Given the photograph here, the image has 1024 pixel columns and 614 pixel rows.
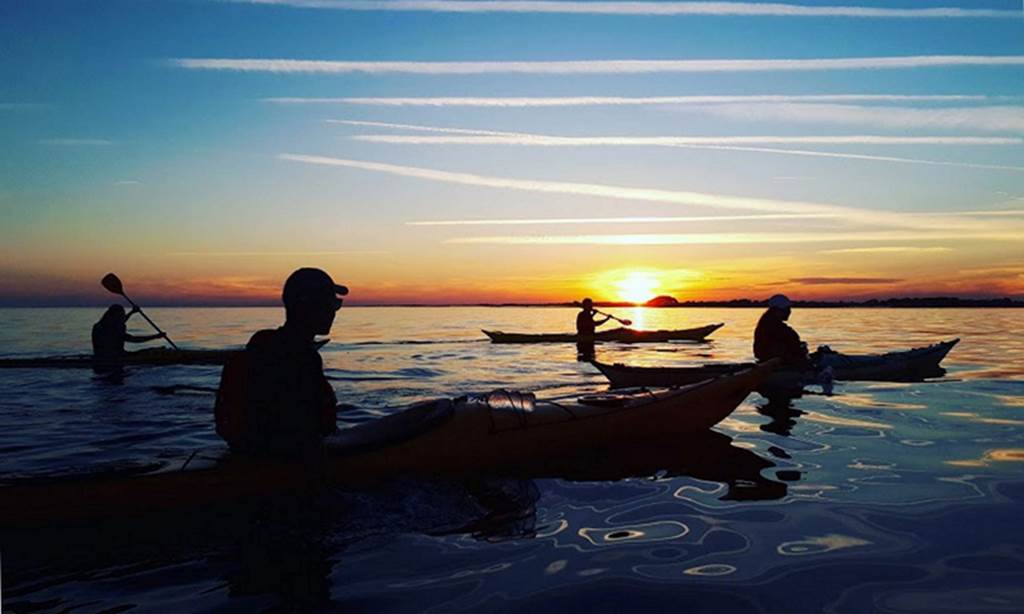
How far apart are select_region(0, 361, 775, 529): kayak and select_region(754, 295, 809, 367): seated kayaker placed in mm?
4985

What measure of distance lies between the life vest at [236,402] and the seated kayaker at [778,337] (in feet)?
33.9

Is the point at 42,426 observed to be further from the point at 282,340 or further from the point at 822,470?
the point at 822,470

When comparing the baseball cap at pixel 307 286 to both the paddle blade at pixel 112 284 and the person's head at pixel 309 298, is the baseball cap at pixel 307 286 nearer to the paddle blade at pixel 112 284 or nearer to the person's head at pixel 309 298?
the person's head at pixel 309 298

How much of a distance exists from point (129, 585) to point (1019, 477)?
26.9 feet

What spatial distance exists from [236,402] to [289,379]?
0.65 m

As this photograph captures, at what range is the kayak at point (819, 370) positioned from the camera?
13547mm

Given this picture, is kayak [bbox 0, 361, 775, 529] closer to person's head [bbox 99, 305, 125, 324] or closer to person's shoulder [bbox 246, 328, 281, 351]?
person's shoulder [bbox 246, 328, 281, 351]

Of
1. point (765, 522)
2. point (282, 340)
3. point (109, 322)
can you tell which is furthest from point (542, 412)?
point (109, 322)

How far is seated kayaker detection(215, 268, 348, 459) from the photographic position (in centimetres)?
520

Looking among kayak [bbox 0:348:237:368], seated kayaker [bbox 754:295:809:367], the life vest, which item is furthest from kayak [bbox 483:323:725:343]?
the life vest

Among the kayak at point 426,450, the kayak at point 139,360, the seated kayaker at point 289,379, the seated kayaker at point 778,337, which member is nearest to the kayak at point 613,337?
the kayak at point 139,360

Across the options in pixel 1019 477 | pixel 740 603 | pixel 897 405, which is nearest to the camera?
pixel 740 603

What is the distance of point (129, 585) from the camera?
4270 millimetres

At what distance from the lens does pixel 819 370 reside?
14.2m
